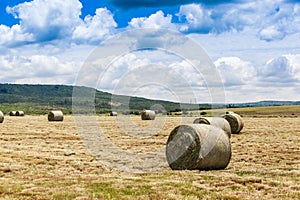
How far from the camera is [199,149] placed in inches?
621

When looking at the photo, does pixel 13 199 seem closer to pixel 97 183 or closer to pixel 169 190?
pixel 97 183

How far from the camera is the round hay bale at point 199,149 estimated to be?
1581cm

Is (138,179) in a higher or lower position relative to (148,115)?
lower

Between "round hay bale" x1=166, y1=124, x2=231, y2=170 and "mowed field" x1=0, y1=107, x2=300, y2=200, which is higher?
"round hay bale" x1=166, y1=124, x2=231, y2=170

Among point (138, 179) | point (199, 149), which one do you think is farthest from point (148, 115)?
point (138, 179)

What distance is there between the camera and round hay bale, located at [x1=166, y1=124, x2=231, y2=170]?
15812 mm

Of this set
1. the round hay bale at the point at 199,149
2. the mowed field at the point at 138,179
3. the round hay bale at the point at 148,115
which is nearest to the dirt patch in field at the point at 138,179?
A: the mowed field at the point at 138,179

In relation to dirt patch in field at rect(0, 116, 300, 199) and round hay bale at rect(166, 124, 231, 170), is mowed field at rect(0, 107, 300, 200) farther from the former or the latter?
round hay bale at rect(166, 124, 231, 170)

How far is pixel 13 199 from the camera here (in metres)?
11.0

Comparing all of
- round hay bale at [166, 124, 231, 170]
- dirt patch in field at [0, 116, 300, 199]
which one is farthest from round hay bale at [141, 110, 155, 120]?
round hay bale at [166, 124, 231, 170]

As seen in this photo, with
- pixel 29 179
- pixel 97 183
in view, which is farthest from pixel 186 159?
pixel 29 179

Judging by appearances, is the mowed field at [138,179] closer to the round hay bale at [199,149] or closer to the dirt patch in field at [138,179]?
the dirt patch in field at [138,179]

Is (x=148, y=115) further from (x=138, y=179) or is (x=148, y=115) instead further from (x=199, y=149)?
(x=138, y=179)

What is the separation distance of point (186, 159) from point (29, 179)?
5.42 meters
